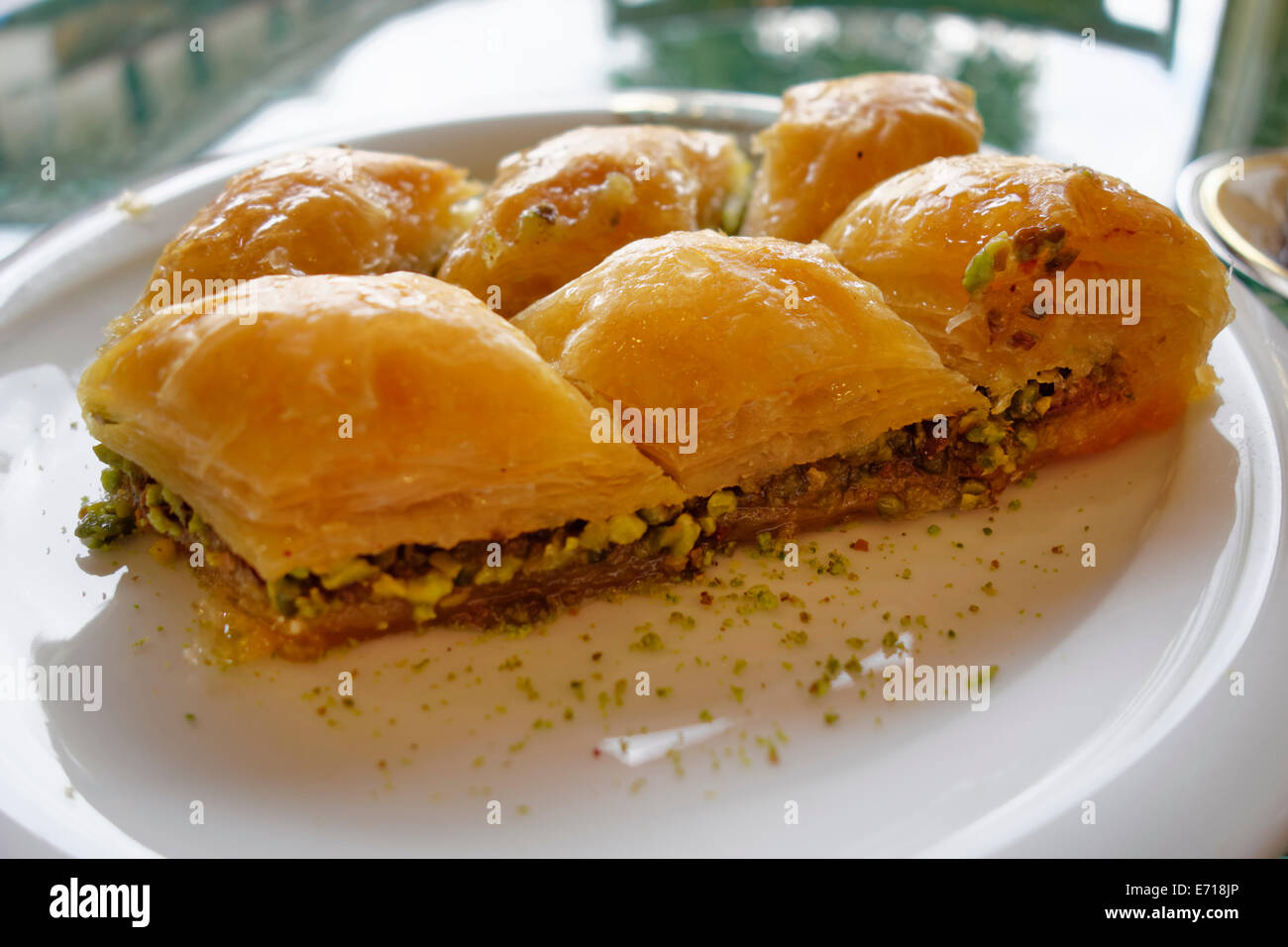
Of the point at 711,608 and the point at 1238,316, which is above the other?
the point at 1238,316

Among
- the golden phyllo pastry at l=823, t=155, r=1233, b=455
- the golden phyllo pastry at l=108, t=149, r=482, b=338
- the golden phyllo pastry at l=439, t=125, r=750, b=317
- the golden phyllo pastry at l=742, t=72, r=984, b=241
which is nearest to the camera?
the golden phyllo pastry at l=823, t=155, r=1233, b=455

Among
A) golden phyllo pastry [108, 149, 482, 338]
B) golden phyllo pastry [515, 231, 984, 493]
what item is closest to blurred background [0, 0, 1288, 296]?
golden phyllo pastry [108, 149, 482, 338]

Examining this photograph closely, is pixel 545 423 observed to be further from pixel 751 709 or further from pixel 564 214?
pixel 564 214

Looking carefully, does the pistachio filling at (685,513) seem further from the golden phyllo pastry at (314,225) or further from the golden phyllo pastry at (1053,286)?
the golden phyllo pastry at (314,225)

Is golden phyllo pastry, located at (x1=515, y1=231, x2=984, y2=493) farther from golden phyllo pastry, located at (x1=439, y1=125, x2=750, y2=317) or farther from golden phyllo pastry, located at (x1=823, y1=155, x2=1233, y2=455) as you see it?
golden phyllo pastry, located at (x1=439, y1=125, x2=750, y2=317)
